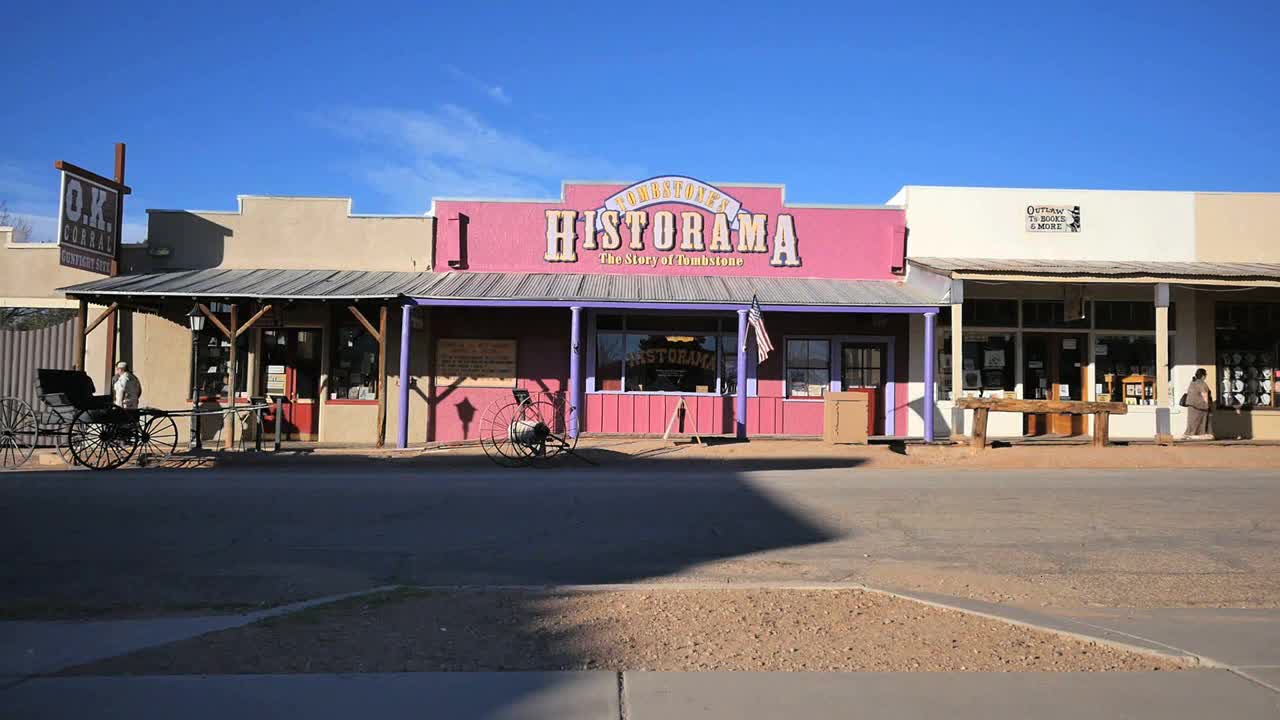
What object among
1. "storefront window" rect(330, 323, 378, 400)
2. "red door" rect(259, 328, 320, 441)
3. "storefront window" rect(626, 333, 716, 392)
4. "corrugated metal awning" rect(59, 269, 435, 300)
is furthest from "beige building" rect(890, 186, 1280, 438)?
"red door" rect(259, 328, 320, 441)

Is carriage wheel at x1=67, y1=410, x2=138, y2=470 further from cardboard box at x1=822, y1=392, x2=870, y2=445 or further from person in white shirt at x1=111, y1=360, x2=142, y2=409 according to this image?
cardboard box at x1=822, y1=392, x2=870, y2=445

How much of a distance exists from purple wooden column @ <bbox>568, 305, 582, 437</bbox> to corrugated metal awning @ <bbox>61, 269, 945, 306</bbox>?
0.49m

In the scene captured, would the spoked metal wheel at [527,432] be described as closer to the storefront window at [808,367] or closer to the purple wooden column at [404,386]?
the purple wooden column at [404,386]

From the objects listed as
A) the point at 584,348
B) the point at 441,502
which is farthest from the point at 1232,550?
the point at 584,348

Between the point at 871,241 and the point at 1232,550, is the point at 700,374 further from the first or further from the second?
the point at 1232,550

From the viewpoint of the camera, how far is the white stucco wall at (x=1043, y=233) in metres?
19.8

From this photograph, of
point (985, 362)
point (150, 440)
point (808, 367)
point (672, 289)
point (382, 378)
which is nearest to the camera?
point (150, 440)

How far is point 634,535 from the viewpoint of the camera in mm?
8898

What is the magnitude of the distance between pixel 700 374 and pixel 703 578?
12.7 metres

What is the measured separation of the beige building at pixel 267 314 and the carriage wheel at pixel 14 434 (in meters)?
1.62

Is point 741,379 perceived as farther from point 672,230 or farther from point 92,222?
point 92,222

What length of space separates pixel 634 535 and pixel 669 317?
1092 cm

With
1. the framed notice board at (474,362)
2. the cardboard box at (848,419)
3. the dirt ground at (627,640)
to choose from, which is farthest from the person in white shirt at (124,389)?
the dirt ground at (627,640)

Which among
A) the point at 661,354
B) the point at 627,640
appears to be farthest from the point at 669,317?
the point at 627,640
